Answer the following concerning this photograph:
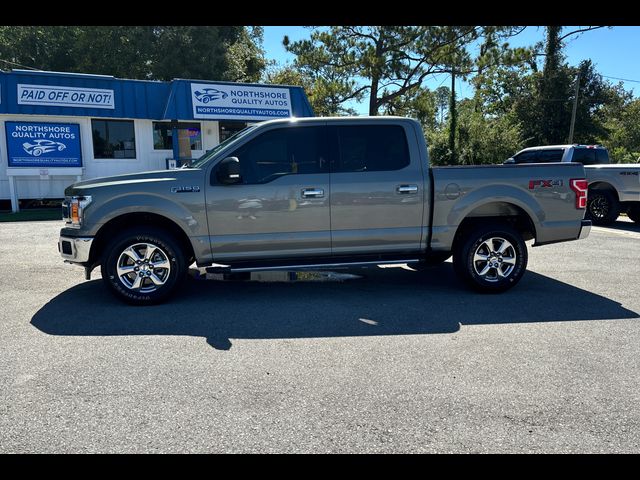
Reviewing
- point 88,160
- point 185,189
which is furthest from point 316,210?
point 88,160

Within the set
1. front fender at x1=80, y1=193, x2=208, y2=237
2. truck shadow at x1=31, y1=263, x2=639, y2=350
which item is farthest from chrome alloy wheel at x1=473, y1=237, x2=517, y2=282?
front fender at x1=80, y1=193, x2=208, y2=237

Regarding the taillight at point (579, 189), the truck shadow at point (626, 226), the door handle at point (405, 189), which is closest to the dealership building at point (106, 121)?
the truck shadow at point (626, 226)

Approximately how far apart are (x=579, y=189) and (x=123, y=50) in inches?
1100

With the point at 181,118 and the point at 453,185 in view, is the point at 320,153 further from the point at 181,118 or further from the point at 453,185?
the point at 181,118

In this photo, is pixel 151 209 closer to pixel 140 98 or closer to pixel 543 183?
pixel 543 183

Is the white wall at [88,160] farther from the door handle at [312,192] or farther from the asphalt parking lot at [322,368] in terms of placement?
the door handle at [312,192]

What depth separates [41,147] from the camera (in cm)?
1525

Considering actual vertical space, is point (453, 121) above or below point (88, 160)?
above

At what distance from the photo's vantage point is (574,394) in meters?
3.27

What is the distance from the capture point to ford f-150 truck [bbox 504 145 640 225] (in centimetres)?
1139
